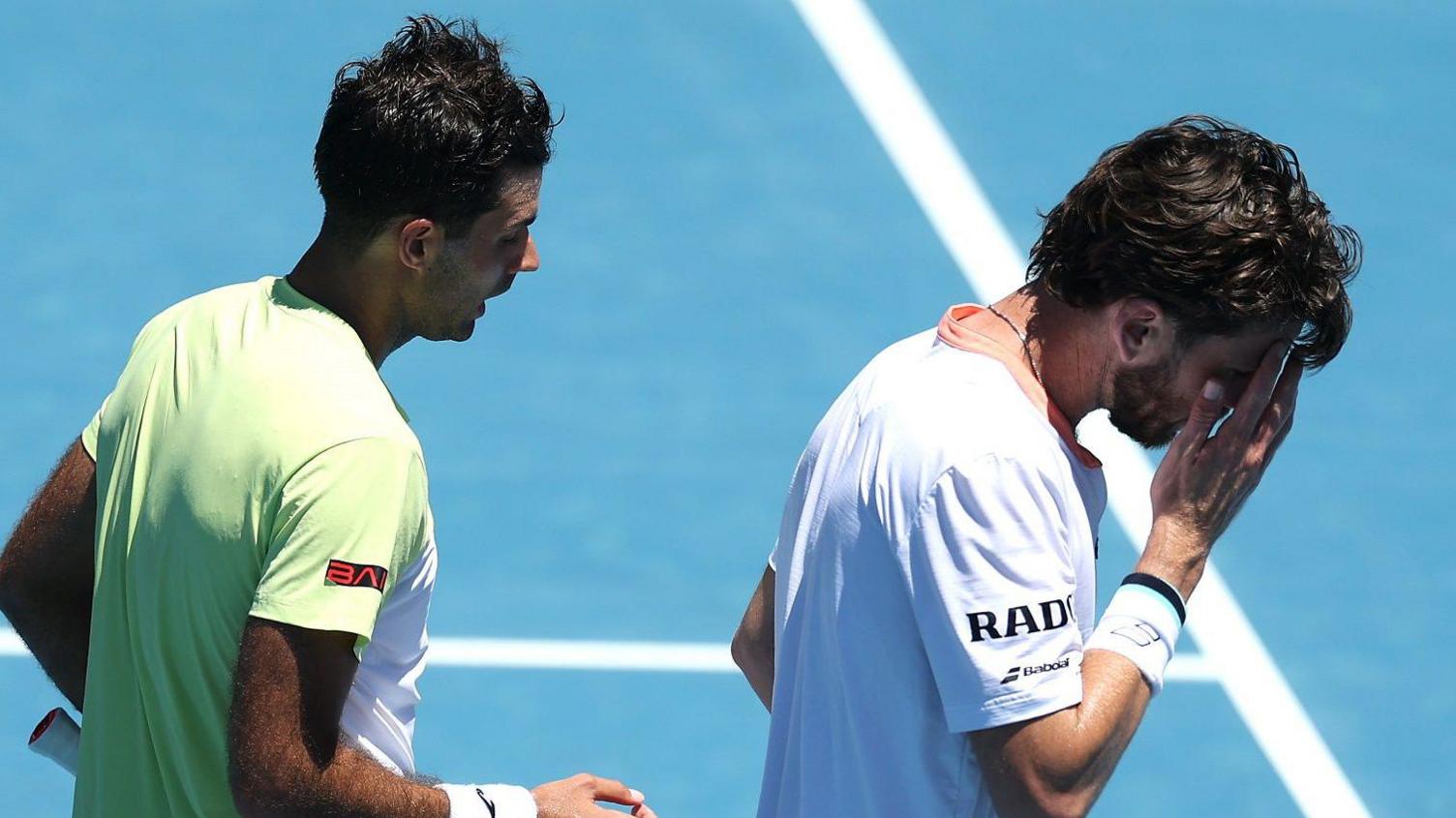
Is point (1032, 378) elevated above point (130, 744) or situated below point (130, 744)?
above

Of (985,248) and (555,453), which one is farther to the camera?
(985,248)

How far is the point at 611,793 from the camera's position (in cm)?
331

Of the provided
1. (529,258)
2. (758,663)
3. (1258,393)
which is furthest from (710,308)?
(1258,393)

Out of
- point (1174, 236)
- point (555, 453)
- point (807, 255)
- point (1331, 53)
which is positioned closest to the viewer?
point (1174, 236)

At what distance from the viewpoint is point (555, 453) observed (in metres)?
7.46

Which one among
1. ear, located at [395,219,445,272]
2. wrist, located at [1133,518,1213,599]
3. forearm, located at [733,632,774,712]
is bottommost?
forearm, located at [733,632,774,712]

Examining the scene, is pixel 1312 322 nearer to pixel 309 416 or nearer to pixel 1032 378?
pixel 1032 378

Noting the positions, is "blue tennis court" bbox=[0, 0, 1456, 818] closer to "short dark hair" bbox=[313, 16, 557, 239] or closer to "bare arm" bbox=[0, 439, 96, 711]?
"bare arm" bbox=[0, 439, 96, 711]

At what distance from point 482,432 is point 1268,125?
422cm

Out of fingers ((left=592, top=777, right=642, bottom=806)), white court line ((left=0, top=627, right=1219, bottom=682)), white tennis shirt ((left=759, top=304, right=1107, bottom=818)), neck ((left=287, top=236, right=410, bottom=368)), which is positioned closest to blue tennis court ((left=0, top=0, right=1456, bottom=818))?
white court line ((left=0, top=627, right=1219, bottom=682))

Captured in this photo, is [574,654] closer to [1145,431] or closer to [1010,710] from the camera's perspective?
[1145,431]

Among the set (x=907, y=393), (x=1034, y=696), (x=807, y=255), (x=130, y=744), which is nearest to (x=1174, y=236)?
(x=907, y=393)

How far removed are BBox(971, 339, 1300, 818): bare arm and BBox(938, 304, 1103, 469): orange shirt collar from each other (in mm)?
184

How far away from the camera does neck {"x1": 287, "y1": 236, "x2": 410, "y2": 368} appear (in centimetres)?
317
